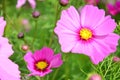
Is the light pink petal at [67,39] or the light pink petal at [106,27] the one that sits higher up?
the light pink petal at [106,27]

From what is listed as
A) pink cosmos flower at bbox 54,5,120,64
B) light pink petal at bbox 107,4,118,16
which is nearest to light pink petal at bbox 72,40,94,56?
pink cosmos flower at bbox 54,5,120,64

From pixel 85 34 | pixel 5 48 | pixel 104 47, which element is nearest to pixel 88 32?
pixel 85 34

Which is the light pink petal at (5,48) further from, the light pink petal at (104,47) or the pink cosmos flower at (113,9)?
the pink cosmos flower at (113,9)

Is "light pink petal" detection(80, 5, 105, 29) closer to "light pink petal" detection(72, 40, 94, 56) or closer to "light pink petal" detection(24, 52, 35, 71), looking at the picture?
"light pink petal" detection(72, 40, 94, 56)

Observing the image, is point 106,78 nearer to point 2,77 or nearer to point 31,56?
point 31,56

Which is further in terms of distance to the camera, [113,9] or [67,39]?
[113,9]

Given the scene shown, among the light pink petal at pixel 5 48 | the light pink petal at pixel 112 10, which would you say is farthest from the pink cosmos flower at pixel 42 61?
the light pink petal at pixel 112 10

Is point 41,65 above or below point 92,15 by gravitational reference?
below

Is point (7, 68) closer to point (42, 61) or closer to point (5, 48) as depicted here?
point (5, 48)
